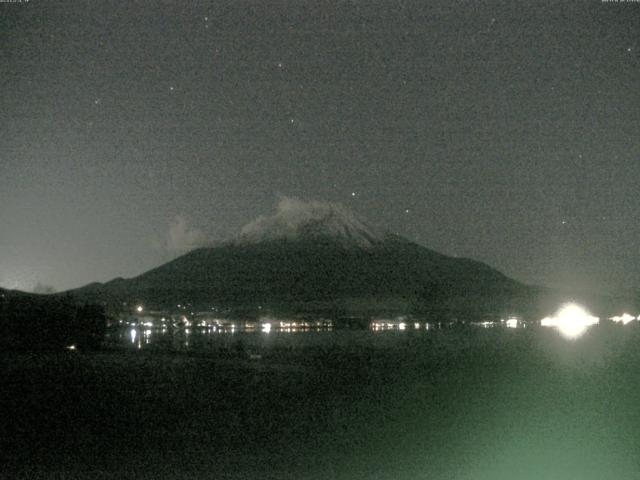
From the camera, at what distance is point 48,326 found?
54156mm

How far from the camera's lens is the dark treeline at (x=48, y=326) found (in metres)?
52.5

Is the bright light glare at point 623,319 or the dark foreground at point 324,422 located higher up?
the bright light glare at point 623,319

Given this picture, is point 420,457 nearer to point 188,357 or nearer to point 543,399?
point 543,399

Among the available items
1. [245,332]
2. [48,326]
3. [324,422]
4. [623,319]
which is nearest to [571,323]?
[623,319]

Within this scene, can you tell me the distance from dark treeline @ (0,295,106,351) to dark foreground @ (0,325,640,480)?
69.6 ft

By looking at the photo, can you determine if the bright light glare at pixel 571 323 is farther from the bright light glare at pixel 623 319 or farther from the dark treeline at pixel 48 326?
the dark treeline at pixel 48 326

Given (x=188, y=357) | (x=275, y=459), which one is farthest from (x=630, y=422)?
(x=188, y=357)

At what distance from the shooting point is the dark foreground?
42.8 ft

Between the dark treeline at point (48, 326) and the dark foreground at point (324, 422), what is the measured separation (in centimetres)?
2121

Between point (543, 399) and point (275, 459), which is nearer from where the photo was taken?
point (275, 459)

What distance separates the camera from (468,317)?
534 ft

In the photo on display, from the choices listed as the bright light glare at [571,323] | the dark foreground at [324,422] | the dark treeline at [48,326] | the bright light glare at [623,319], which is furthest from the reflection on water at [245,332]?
the dark foreground at [324,422]

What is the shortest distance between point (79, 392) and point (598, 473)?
52.9ft

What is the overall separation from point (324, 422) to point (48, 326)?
Answer: 4012 cm
